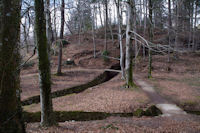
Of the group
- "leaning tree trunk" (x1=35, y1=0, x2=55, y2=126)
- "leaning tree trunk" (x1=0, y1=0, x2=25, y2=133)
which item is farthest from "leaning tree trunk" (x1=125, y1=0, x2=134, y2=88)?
"leaning tree trunk" (x1=0, y1=0, x2=25, y2=133)

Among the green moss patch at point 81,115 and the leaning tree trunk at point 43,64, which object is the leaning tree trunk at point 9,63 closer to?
the leaning tree trunk at point 43,64

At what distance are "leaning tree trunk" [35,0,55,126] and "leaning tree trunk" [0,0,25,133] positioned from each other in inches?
91.2

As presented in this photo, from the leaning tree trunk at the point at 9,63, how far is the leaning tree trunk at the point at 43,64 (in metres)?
2.32

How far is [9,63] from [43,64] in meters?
2.63

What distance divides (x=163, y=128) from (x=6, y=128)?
205 inches

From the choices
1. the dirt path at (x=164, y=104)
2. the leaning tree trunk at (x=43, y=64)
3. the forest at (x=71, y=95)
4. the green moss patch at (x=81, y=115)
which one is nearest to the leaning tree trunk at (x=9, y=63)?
the forest at (x=71, y=95)

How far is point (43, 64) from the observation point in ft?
17.7

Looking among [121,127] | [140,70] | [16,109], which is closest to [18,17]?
[16,109]

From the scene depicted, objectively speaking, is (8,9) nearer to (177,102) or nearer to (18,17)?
(18,17)

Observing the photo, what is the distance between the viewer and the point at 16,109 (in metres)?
2.95

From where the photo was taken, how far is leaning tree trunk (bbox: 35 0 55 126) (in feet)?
16.9

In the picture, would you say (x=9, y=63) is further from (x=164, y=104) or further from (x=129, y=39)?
(x=129, y=39)

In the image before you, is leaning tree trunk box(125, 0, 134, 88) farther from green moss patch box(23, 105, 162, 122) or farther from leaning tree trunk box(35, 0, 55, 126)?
leaning tree trunk box(35, 0, 55, 126)

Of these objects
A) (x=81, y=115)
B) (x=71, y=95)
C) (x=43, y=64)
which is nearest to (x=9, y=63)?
(x=43, y=64)
